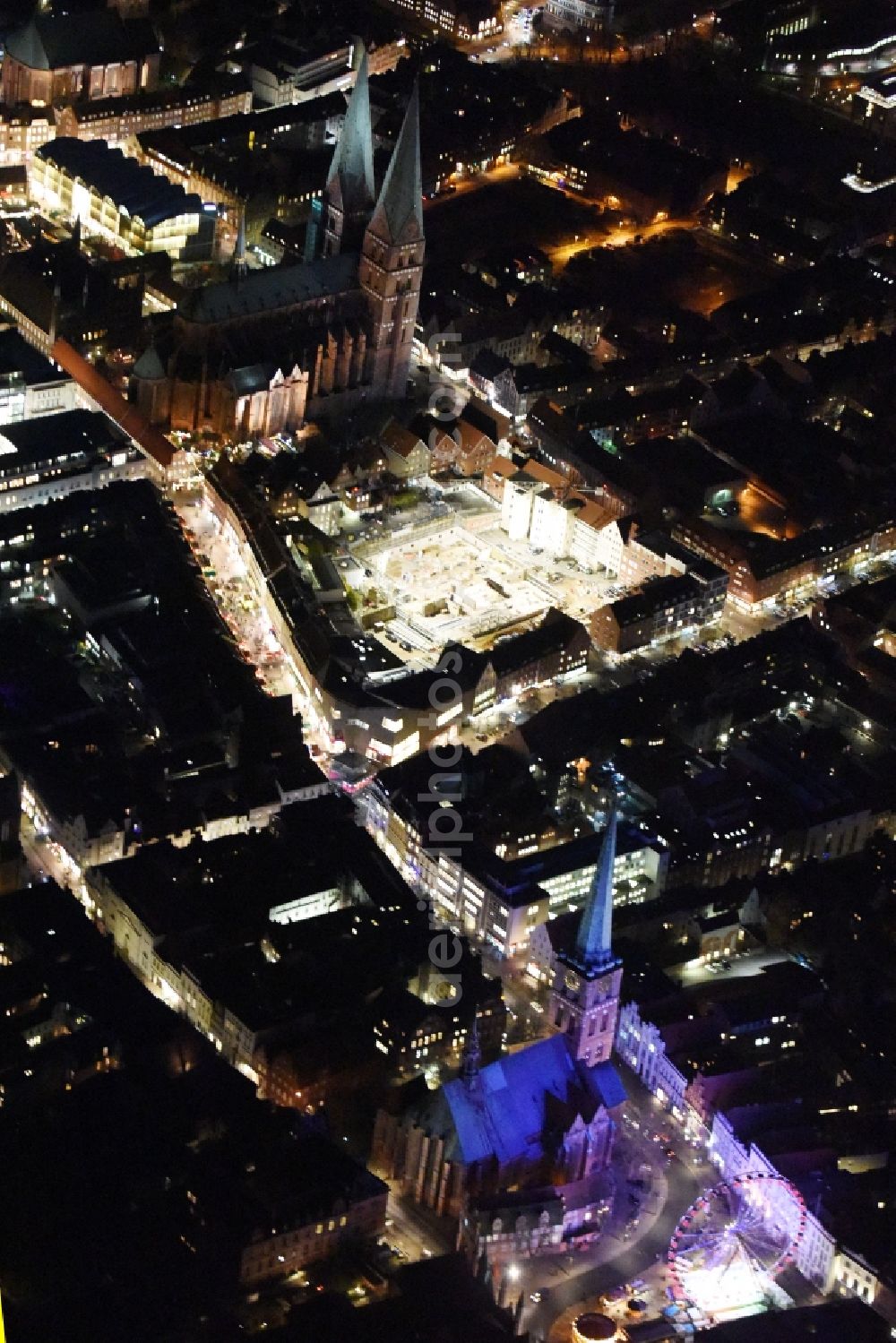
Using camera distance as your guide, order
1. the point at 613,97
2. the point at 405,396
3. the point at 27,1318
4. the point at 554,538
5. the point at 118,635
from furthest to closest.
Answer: the point at 613,97, the point at 405,396, the point at 554,538, the point at 118,635, the point at 27,1318

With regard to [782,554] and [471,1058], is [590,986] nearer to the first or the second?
[471,1058]

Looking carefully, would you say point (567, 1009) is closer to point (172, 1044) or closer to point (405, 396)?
point (172, 1044)

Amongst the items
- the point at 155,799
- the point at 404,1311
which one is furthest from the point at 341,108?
the point at 404,1311

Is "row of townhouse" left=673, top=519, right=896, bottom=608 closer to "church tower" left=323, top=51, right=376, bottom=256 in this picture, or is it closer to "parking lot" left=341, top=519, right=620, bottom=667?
"parking lot" left=341, top=519, right=620, bottom=667

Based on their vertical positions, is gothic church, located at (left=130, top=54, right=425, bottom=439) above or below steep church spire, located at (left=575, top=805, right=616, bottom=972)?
below

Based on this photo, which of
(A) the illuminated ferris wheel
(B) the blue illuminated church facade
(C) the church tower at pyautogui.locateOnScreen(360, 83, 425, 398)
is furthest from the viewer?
(C) the church tower at pyautogui.locateOnScreen(360, 83, 425, 398)

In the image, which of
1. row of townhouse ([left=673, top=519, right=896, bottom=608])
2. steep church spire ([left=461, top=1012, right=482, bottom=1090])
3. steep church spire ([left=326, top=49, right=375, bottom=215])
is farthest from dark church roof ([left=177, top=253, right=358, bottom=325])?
steep church spire ([left=461, top=1012, right=482, bottom=1090])

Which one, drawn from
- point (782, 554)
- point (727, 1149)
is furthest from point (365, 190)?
point (727, 1149)

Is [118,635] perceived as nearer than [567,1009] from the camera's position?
No
